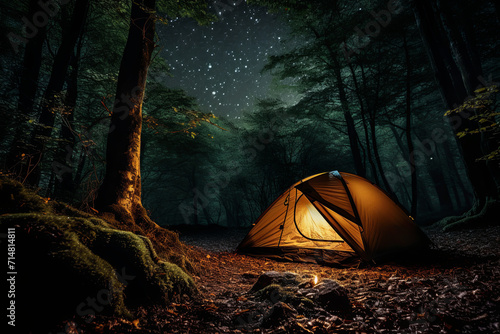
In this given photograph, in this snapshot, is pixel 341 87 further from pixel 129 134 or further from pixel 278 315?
pixel 278 315

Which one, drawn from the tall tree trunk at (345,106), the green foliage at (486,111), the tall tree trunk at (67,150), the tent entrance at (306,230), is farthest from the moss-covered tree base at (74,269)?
the tall tree trunk at (345,106)

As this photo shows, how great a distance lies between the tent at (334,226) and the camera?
5070mm

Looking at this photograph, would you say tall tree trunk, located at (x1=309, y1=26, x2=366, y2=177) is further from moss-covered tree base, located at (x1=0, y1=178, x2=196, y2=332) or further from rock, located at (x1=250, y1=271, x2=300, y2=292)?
moss-covered tree base, located at (x1=0, y1=178, x2=196, y2=332)

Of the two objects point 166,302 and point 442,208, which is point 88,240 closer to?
point 166,302

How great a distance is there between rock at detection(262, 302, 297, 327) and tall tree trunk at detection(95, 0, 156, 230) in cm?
313

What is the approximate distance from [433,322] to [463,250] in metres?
4.52

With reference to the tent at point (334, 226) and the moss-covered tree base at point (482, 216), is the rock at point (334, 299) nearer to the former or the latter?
the tent at point (334, 226)

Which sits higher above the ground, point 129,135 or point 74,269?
point 129,135

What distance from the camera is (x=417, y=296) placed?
2775 mm

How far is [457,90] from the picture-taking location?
849 cm

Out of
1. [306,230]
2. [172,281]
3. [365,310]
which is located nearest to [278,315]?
[365,310]

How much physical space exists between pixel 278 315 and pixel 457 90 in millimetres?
11276

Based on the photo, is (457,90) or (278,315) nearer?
(278,315)

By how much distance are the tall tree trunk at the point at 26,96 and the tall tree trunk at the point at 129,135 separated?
2647 mm
